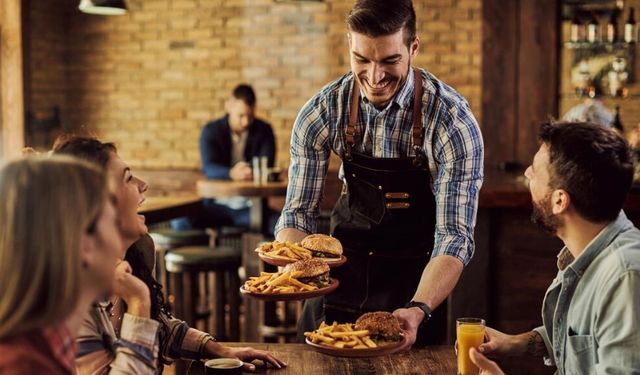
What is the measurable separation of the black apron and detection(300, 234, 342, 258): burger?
31 cm

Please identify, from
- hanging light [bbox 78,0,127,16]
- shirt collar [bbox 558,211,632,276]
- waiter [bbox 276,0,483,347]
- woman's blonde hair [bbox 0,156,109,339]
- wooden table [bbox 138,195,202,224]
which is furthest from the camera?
hanging light [bbox 78,0,127,16]

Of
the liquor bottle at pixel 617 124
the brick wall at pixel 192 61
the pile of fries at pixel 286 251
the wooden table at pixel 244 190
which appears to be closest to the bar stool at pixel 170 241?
the wooden table at pixel 244 190

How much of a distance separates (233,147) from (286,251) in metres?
4.69

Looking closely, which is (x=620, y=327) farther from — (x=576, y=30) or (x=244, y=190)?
(x=576, y=30)

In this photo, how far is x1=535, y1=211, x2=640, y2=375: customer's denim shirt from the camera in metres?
1.94

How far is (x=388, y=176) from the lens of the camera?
9.62 ft

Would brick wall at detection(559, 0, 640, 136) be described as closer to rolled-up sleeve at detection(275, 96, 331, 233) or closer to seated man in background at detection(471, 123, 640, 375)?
rolled-up sleeve at detection(275, 96, 331, 233)

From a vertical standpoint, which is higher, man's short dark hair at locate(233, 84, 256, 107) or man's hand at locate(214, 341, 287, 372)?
man's short dark hair at locate(233, 84, 256, 107)

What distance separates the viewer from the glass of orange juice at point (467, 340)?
2.27 m

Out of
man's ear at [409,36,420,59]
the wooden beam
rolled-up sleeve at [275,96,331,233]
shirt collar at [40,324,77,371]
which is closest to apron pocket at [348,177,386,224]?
rolled-up sleeve at [275,96,331,233]

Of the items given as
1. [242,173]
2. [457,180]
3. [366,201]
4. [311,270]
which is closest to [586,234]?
[457,180]

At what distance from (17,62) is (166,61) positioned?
1.41 m

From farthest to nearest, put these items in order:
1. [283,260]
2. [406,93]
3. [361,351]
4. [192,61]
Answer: [192,61] < [406,93] < [283,260] < [361,351]

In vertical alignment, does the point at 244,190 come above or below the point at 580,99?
below
